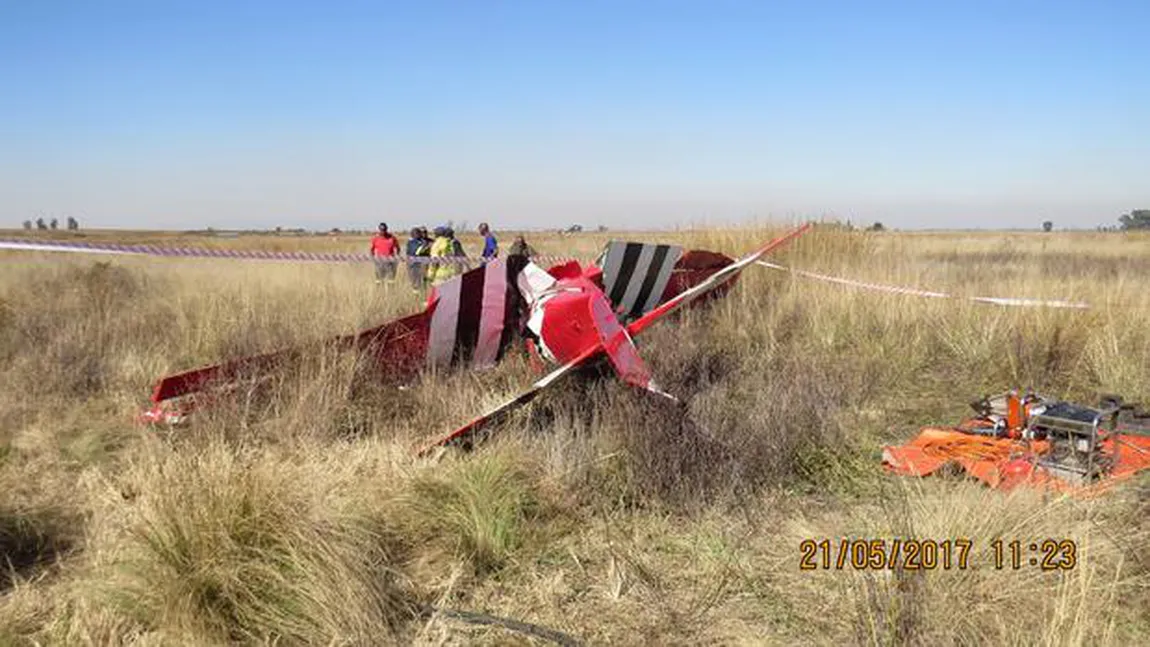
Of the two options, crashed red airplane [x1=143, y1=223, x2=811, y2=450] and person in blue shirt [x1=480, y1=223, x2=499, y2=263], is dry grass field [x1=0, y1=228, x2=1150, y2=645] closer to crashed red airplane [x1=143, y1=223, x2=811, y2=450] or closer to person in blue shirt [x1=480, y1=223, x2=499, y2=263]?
crashed red airplane [x1=143, y1=223, x2=811, y2=450]

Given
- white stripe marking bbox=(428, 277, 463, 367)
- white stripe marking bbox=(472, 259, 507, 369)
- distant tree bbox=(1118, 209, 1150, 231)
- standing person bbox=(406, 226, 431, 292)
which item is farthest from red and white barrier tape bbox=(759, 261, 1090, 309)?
distant tree bbox=(1118, 209, 1150, 231)

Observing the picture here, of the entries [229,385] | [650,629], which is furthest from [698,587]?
[229,385]

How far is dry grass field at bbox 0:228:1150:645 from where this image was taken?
110 inches

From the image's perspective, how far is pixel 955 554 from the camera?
9.58 ft

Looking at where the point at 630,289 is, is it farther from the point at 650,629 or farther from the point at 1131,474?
the point at 650,629

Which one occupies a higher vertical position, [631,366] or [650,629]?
[631,366]

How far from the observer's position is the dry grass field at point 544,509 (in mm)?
2783

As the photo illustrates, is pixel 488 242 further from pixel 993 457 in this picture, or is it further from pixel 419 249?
pixel 993 457

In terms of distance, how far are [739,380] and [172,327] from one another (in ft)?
20.1

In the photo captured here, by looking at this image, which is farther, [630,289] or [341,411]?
[630,289]

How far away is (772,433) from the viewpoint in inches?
183

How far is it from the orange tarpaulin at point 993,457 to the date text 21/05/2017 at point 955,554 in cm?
104

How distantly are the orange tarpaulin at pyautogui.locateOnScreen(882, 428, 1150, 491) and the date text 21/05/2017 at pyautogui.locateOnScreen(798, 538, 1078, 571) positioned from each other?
3.41 feet

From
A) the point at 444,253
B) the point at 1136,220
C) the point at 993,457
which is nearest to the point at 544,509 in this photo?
the point at 993,457
